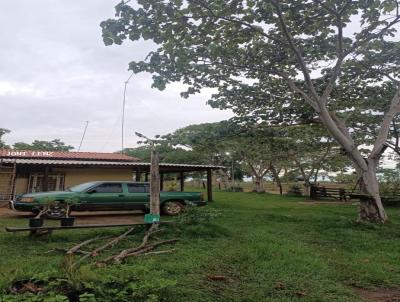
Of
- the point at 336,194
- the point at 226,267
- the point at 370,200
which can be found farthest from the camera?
the point at 336,194

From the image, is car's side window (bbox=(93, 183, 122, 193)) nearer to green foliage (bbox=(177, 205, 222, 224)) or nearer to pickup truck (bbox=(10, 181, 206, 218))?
pickup truck (bbox=(10, 181, 206, 218))

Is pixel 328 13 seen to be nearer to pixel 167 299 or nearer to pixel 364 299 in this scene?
pixel 364 299

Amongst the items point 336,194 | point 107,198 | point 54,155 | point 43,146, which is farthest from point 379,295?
point 43,146

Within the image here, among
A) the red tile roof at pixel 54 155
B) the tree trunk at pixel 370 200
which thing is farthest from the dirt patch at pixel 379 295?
the red tile roof at pixel 54 155

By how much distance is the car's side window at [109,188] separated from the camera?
1204 cm

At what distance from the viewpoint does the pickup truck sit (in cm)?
1066

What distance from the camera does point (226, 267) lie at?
541 cm

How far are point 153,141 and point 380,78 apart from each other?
851 cm

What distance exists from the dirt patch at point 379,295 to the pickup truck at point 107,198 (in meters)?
6.60

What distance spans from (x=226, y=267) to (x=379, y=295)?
2.16 metres

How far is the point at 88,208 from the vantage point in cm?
1176

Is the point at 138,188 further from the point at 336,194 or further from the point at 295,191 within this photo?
the point at 295,191

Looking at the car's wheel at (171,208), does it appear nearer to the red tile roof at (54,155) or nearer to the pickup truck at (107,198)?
the pickup truck at (107,198)

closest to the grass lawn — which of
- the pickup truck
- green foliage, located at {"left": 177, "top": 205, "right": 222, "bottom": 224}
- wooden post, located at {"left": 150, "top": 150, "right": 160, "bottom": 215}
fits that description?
green foliage, located at {"left": 177, "top": 205, "right": 222, "bottom": 224}
